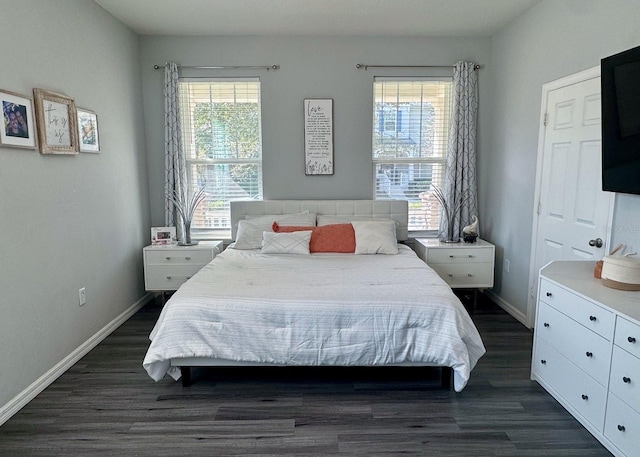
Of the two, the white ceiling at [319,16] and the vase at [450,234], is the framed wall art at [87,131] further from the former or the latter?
the vase at [450,234]

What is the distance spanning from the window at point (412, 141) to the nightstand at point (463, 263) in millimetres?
610

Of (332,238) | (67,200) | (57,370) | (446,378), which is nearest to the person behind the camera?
(446,378)

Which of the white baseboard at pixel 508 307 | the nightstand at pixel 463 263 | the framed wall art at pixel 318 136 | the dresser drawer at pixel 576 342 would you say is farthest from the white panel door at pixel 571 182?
the framed wall art at pixel 318 136

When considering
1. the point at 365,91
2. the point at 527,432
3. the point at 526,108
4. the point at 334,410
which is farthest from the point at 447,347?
the point at 365,91

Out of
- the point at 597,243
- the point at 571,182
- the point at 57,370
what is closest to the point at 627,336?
the point at 597,243

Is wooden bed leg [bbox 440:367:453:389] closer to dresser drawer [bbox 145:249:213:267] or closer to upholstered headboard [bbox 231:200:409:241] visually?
upholstered headboard [bbox 231:200:409:241]

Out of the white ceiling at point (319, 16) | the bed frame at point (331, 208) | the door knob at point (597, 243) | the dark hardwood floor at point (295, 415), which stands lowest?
the dark hardwood floor at point (295, 415)

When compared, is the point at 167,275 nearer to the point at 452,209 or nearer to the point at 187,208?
the point at 187,208

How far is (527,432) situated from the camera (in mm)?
2154

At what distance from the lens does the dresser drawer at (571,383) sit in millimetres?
2021

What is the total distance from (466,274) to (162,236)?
3.07 metres

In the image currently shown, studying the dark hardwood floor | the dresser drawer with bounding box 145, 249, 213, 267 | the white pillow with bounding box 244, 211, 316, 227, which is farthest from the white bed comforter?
the white pillow with bounding box 244, 211, 316, 227

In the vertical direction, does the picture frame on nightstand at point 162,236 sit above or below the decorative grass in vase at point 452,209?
below

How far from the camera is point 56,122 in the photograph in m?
2.75
